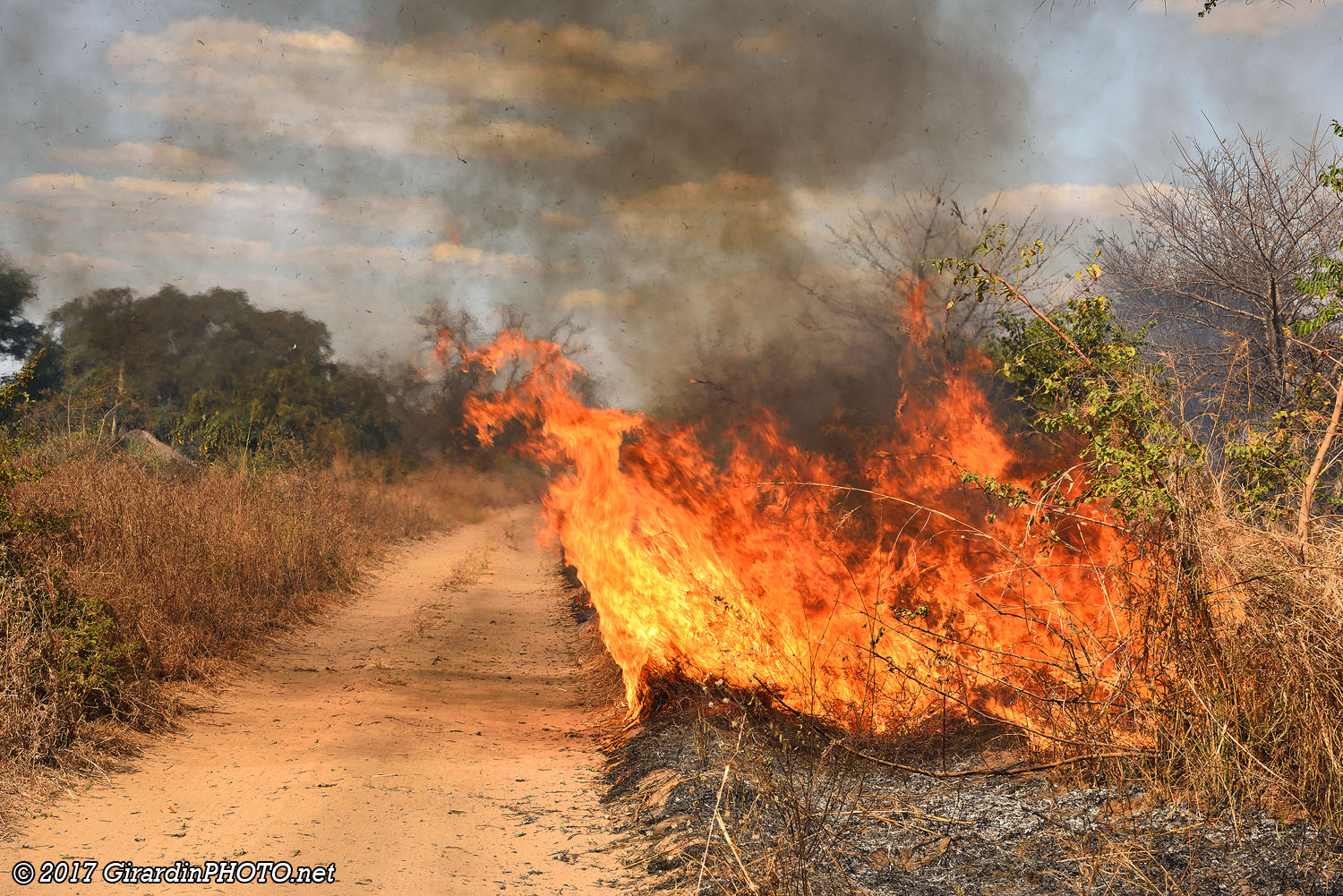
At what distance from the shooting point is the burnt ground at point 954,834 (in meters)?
3.89

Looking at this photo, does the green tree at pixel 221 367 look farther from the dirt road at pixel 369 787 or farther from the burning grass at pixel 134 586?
the dirt road at pixel 369 787

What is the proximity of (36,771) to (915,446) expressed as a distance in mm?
8265

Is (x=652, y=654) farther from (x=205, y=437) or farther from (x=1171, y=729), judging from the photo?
(x=205, y=437)

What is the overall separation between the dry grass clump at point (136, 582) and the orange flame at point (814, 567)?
3936 millimetres

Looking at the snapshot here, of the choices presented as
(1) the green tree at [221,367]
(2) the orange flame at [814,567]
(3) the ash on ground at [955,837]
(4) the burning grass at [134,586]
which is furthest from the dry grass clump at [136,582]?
(1) the green tree at [221,367]

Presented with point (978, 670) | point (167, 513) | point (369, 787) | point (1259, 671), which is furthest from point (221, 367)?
point (1259, 671)

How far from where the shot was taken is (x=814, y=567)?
25.2 feet

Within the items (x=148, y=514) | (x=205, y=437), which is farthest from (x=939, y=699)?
(x=205, y=437)

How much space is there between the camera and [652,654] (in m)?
7.79

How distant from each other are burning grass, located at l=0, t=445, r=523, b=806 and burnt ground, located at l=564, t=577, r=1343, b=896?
3.95 m

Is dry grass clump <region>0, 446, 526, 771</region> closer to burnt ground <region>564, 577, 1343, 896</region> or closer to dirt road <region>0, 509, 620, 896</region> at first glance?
dirt road <region>0, 509, 620, 896</region>

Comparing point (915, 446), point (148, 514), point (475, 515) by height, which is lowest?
point (475, 515)

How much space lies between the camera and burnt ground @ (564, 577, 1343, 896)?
3889mm

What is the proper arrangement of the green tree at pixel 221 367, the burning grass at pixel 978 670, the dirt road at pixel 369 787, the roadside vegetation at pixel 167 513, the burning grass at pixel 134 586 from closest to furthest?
the burning grass at pixel 978 670 → the dirt road at pixel 369 787 → the burning grass at pixel 134 586 → the roadside vegetation at pixel 167 513 → the green tree at pixel 221 367
